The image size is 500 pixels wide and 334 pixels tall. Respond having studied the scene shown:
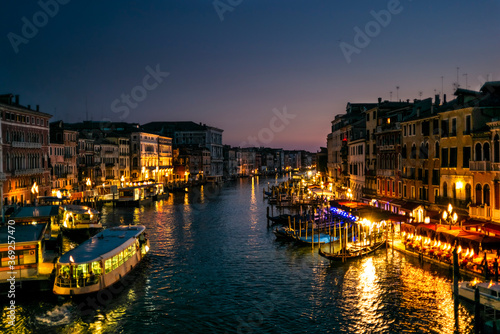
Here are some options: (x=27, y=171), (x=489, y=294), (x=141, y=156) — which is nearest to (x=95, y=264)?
(x=489, y=294)

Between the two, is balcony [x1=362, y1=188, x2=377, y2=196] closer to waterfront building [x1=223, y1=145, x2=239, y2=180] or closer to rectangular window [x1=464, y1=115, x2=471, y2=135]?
rectangular window [x1=464, y1=115, x2=471, y2=135]

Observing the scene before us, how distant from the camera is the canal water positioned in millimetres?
16453

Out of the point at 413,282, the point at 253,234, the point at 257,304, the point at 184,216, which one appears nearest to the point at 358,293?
the point at 413,282

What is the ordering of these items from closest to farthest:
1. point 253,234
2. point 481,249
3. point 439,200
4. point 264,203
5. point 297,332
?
1. point 297,332
2. point 481,249
3. point 439,200
4. point 253,234
5. point 264,203

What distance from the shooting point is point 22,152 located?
42.2m

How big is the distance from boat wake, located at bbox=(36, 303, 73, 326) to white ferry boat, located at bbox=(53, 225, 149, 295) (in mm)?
754

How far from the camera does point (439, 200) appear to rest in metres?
28.3

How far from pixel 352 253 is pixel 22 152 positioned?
1277 inches

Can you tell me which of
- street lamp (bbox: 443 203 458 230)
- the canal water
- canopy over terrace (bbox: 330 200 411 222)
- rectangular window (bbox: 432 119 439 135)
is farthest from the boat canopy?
rectangular window (bbox: 432 119 439 135)

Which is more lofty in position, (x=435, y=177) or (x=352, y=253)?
(x=435, y=177)

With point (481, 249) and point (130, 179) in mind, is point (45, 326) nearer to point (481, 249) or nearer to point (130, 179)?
point (481, 249)

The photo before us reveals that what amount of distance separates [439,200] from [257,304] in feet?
50.8

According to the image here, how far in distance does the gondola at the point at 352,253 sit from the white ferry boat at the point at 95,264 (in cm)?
1020

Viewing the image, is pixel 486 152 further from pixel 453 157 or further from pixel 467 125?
pixel 453 157
